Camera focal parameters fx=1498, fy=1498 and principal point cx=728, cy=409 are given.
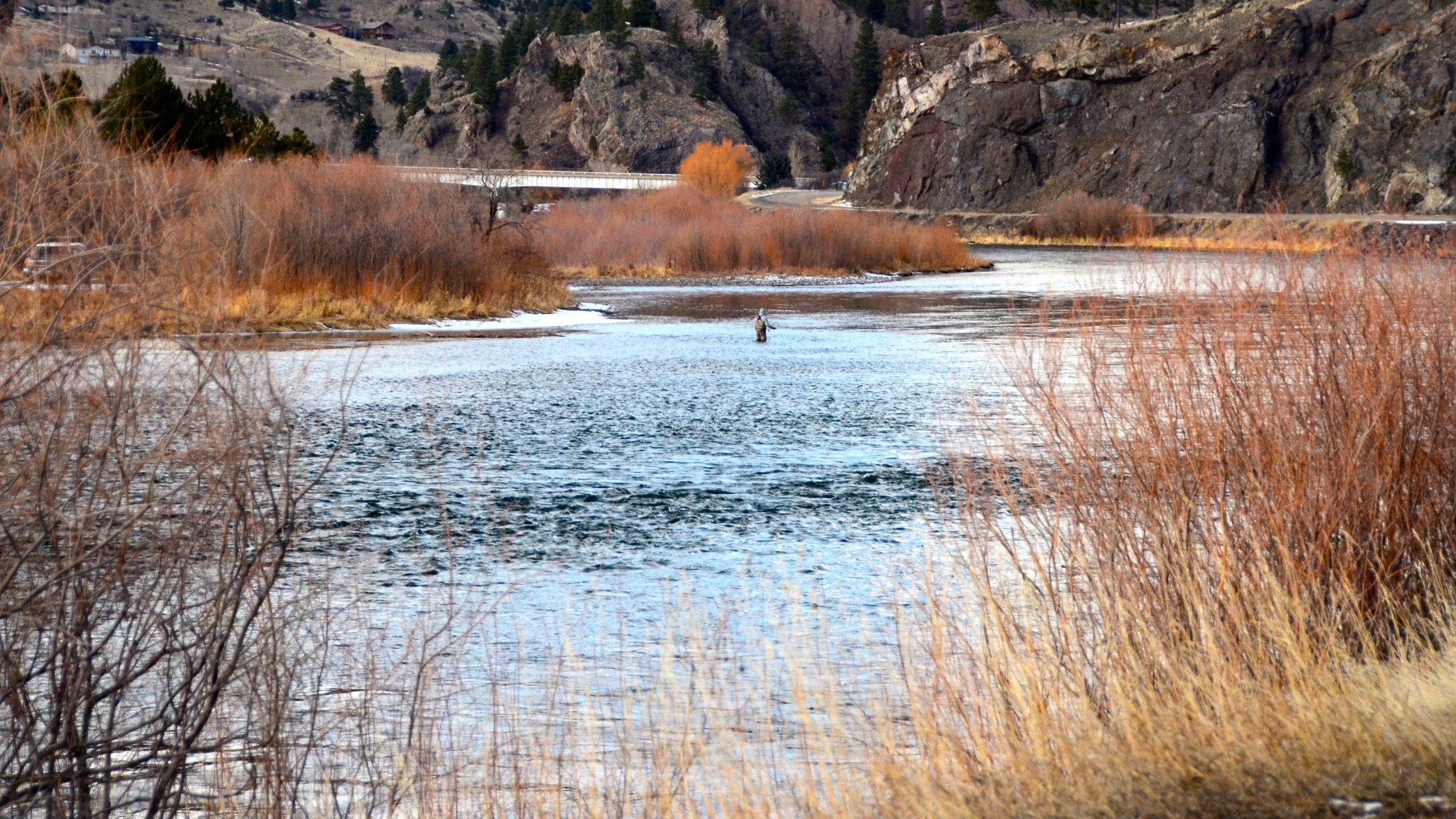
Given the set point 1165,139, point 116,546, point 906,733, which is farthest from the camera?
point 1165,139

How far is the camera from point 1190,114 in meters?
94.0

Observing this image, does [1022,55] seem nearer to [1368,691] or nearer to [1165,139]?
[1165,139]

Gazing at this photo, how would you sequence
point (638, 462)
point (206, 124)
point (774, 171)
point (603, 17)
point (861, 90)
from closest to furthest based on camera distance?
point (638, 462), point (206, 124), point (774, 171), point (861, 90), point (603, 17)

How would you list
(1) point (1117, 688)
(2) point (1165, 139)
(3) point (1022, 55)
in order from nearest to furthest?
(1) point (1117, 688) → (2) point (1165, 139) → (3) point (1022, 55)

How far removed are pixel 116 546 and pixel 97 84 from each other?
4.32 metres

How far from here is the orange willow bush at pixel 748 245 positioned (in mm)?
58875

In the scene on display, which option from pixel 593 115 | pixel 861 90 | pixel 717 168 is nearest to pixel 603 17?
pixel 593 115

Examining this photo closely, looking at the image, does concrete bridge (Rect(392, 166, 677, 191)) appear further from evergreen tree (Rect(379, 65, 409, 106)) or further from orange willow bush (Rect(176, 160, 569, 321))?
evergreen tree (Rect(379, 65, 409, 106))

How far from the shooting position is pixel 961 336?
30297 mm

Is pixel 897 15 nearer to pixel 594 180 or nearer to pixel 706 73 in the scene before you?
pixel 706 73

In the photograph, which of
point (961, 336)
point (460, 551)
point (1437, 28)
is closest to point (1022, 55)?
point (1437, 28)

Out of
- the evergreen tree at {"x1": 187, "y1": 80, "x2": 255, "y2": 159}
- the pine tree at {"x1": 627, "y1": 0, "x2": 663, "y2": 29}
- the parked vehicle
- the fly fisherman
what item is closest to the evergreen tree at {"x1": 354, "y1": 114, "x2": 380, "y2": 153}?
the pine tree at {"x1": 627, "y1": 0, "x2": 663, "y2": 29}

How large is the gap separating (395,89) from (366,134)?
3199 cm

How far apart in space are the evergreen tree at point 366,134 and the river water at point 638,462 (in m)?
119
